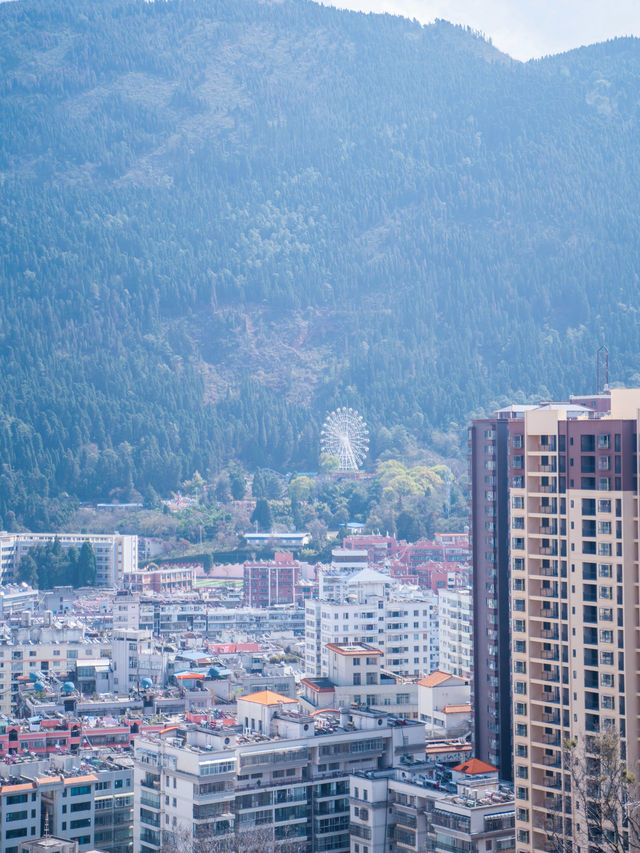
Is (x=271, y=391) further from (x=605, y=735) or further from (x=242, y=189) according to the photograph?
(x=605, y=735)

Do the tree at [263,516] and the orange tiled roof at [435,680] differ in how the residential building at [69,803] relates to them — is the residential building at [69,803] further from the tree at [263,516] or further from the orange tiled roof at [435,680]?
the tree at [263,516]

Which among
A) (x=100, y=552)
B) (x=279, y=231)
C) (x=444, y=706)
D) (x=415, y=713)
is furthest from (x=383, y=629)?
(x=279, y=231)

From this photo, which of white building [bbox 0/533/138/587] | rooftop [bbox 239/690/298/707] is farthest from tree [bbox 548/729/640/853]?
white building [bbox 0/533/138/587]

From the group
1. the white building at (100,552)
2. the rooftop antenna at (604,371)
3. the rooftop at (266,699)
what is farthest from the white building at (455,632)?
the white building at (100,552)

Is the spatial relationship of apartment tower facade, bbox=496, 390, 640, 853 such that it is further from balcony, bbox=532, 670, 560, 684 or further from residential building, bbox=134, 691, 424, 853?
residential building, bbox=134, 691, 424, 853

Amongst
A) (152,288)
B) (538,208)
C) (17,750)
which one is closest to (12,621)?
(17,750)

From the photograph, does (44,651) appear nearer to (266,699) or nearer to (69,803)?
(69,803)

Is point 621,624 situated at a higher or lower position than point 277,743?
higher
